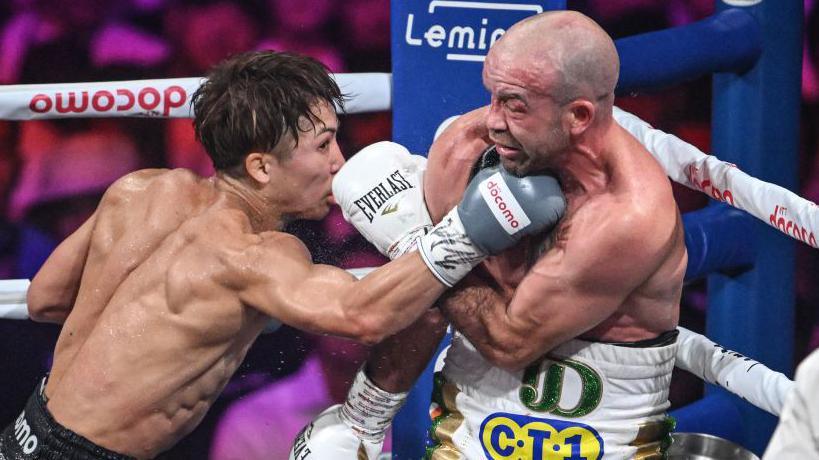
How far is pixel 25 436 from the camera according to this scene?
2.35 m

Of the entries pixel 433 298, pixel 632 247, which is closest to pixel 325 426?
pixel 433 298

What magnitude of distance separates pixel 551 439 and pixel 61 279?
3.17 feet

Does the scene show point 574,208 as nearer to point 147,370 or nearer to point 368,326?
point 368,326

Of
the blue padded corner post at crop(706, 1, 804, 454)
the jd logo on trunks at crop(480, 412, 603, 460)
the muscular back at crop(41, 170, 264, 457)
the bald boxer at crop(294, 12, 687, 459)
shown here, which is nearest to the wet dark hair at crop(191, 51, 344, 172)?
the muscular back at crop(41, 170, 264, 457)

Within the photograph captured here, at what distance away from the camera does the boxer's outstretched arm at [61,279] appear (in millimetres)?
2484

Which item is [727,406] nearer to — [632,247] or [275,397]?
[632,247]

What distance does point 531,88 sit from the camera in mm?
2031

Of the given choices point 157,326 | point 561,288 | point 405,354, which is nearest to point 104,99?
point 157,326

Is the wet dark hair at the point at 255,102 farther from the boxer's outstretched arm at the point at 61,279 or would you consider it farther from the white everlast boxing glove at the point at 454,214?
the boxer's outstretched arm at the point at 61,279

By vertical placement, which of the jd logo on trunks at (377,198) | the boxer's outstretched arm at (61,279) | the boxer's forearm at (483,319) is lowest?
the boxer's outstretched arm at (61,279)

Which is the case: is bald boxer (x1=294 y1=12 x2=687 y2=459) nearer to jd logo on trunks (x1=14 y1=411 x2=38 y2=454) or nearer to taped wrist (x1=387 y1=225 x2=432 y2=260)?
taped wrist (x1=387 y1=225 x2=432 y2=260)

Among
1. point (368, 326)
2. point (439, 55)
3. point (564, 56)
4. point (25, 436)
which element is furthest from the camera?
point (439, 55)

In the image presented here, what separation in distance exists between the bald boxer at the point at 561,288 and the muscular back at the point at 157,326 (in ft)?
0.73

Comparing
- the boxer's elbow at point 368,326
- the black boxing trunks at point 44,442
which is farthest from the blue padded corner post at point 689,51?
the black boxing trunks at point 44,442
